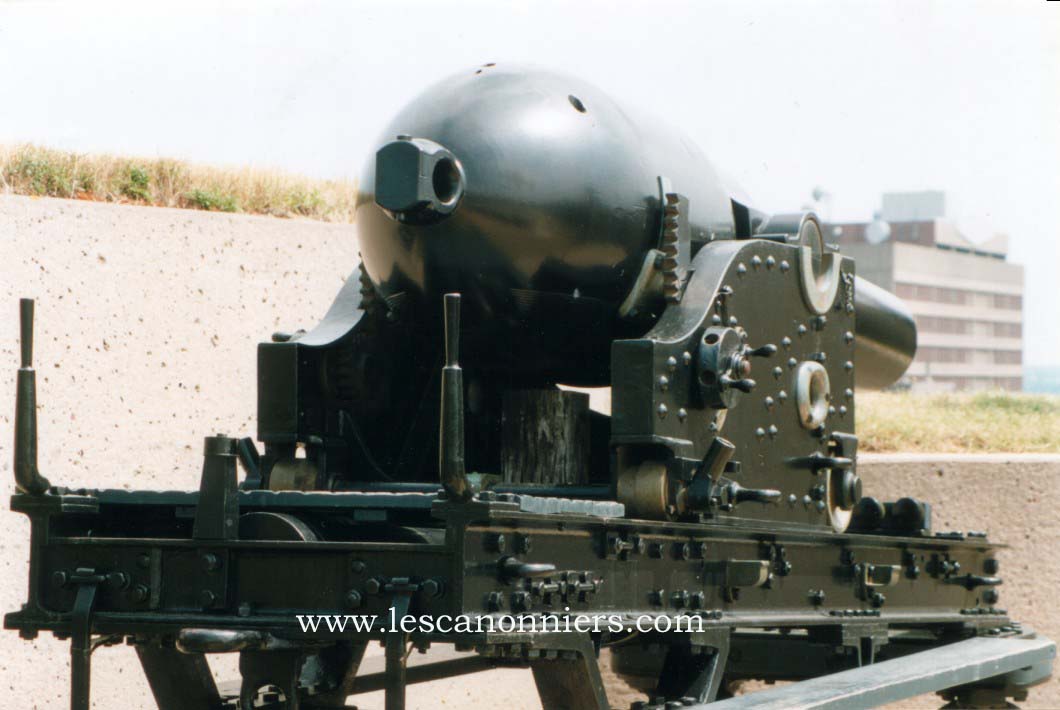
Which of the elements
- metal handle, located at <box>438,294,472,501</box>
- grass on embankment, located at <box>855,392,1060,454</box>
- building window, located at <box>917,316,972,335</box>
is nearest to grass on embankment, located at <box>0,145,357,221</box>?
grass on embankment, located at <box>855,392,1060,454</box>

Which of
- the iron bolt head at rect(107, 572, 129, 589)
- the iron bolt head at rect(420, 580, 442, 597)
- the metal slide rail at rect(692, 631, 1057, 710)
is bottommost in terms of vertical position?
the metal slide rail at rect(692, 631, 1057, 710)

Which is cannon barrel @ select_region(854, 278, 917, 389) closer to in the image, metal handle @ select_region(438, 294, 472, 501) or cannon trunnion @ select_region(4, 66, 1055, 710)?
cannon trunnion @ select_region(4, 66, 1055, 710)

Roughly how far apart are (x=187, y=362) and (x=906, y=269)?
6877 cm

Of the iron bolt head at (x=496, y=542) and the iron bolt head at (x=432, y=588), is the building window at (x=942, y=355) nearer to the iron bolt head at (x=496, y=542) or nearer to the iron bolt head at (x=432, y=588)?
the iron bolt head at (x=496, y=542)

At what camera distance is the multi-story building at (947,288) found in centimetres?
7212

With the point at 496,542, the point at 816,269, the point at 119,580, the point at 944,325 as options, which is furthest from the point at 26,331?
the point at 944,325

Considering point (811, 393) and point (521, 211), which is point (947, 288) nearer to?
point (811, 393)

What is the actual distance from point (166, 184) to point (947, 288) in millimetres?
72391

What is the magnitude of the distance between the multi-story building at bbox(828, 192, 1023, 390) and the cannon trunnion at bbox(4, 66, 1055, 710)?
61764mm

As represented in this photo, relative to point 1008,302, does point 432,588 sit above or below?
below

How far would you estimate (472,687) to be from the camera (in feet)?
28.8

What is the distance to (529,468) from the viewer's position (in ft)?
18.6

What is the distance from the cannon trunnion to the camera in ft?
13.9

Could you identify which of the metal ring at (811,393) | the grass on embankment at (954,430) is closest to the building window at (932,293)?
the grass on embankment at (954,430)
